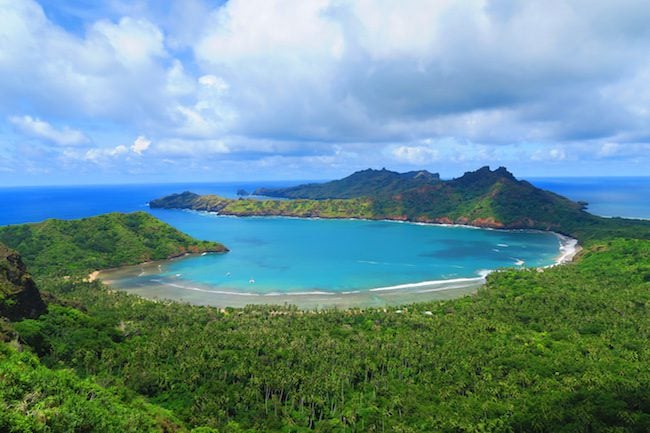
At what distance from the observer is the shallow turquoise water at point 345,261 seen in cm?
11975

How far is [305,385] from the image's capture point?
5497 centimetres

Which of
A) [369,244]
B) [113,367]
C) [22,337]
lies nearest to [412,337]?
[113,367]

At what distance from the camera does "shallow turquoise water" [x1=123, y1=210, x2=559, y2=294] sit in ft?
393

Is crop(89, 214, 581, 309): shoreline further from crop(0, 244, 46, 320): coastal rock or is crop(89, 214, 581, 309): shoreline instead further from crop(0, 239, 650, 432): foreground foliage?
crop(0, 244, 46, 320): coastal rock

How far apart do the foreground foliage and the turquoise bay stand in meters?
21.0

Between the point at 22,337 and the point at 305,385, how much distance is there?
131 ft

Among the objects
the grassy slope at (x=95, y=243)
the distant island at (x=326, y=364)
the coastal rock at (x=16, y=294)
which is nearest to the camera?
the distant island at (x=326, y=364)

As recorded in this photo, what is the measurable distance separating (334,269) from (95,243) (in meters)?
89.1

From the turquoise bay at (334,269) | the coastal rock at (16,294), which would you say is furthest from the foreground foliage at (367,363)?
the turquoise bay at (334,269)

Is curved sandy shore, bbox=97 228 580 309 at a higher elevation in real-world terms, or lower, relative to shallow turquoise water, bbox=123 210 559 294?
lower

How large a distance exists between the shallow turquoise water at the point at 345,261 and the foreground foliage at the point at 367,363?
32.9 metres

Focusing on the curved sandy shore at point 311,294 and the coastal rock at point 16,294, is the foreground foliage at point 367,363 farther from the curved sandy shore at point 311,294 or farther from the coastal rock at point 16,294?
the curved sandy shore at point 311,294

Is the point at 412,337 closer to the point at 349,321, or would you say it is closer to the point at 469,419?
the point at 349,321

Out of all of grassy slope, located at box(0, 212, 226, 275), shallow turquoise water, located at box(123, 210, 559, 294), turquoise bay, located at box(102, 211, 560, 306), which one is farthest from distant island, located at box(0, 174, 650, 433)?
grassy slope, located at box(0, 212, 226, 275)
